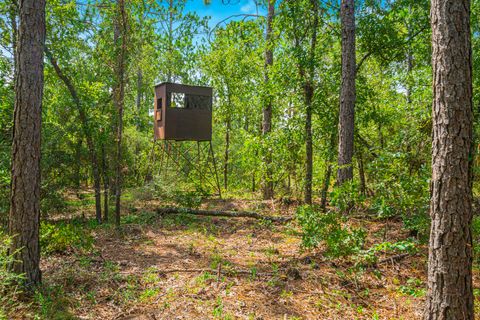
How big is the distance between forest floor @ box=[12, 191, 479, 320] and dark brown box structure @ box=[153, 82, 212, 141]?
165 inches

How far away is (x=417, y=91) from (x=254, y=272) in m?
7.07

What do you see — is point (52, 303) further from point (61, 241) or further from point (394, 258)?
point (394, 258)

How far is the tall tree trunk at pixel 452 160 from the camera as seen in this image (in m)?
3.02

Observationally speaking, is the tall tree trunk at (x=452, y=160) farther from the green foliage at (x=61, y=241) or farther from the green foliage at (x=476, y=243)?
the green foliage at (x=61, y=241)

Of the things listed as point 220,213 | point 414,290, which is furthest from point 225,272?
point 220,213

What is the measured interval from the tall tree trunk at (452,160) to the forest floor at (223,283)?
980mm

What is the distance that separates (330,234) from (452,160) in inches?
104

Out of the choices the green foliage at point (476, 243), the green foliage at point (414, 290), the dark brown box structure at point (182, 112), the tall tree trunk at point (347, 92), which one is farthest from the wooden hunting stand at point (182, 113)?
the green foliage at point (476, 243)

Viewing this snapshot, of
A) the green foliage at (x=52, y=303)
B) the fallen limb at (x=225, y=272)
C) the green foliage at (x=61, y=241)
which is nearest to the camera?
the green foliage at (x=52, y=303)

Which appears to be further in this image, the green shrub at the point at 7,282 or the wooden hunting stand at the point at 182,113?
the wooden hunting stand at the point at 182,113

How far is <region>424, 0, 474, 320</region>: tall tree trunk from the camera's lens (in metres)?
3.02

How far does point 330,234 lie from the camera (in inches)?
212

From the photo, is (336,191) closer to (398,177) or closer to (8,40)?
(398,177)

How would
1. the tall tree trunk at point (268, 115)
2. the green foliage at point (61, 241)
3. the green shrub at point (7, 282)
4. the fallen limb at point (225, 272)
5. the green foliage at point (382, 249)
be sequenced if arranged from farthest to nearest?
the tall tree trunk at point (268, 115)
the green foliage at point (61, 241)
the fallen limb at point (225, 272)
the green foliage at point (382, 249)
the green shrub at point (7, 282)
